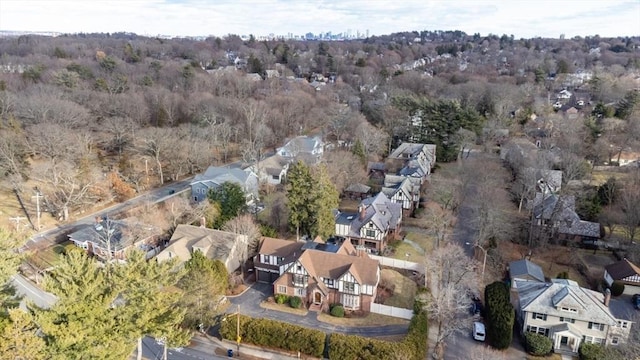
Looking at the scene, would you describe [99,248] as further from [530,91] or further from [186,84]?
[530,91]

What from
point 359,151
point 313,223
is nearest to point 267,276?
point 313,223

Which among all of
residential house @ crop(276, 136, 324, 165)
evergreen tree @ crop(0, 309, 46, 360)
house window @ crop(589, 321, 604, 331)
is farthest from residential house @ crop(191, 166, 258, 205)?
house window @ crop(589, 321, 604, 331)

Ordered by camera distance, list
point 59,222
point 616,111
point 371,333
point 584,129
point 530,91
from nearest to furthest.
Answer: point 371,333, point 59,222, point 584,129, point 616,111, point 530,91

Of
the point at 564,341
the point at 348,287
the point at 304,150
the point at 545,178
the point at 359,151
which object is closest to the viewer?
the point at 564,341

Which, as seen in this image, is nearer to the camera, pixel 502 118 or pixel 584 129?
pixel 584 129

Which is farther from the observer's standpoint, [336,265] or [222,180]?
[222,180]

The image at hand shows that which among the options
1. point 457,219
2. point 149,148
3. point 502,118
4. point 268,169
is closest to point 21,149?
point 149,148

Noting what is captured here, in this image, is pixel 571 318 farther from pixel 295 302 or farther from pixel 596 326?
pixel 295 302
